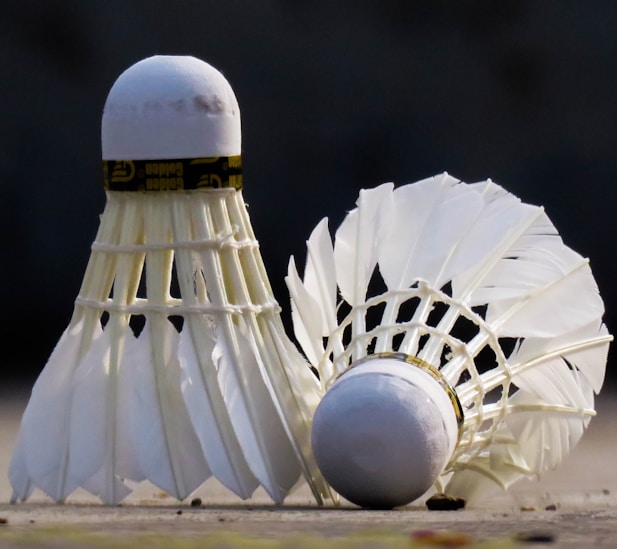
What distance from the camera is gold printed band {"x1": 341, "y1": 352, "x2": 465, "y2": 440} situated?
3.18 meters

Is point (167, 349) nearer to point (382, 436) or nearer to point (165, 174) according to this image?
point (165, 174)

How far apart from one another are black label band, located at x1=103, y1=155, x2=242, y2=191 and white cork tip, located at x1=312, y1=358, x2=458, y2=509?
501 mm

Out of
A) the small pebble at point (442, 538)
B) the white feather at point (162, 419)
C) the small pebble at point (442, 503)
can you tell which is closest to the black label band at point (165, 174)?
the white feather at point (162, 419)

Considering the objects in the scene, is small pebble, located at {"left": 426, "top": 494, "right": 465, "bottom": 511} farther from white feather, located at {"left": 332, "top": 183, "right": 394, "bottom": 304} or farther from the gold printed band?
white feather, located at {"left": 332, "top": 183, "right": 394, "bottom": 304}

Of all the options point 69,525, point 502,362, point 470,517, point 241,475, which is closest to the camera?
point 69,525

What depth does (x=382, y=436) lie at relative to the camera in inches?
118

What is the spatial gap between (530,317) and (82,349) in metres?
0.97

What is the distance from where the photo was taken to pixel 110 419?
320cm

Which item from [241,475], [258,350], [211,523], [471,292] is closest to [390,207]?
[471,292]

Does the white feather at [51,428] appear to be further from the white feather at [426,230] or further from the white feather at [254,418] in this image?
the white feather at [426,230]

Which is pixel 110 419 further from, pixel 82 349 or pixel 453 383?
pixel 453 383

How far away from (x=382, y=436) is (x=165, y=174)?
684 mm

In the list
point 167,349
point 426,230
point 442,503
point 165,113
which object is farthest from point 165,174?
point 442,503

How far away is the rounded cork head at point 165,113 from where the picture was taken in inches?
126
